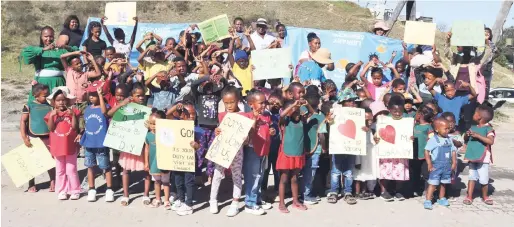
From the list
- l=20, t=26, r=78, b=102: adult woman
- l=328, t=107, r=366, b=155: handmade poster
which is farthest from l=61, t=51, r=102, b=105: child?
l=328, t=107, r=366, b=155: handmade poster

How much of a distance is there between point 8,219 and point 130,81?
2.36 m

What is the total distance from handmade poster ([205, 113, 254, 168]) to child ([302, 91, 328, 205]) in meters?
1.00

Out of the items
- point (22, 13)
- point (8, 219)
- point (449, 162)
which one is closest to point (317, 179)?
point (449, 162)

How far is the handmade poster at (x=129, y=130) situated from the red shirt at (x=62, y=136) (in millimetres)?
551

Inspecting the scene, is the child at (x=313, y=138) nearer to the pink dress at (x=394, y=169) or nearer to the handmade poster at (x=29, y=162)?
the pink dress at (x=394, y=169)

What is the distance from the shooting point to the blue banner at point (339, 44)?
36.5 ft

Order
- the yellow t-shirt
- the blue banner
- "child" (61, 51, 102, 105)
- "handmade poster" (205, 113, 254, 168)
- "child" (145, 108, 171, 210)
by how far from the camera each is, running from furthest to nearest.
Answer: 1. the blue banner
2. the yellow t-shirt
3. "child" (61, 51, 102, 105)
4. "child" (145, 108, 171, 210)
5. "handmade poster" (205, 113, 254, 168)

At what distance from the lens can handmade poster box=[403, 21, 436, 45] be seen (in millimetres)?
8586

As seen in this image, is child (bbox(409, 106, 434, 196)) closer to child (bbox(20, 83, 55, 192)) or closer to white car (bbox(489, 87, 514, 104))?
child (bbox(20, 83, 55, 192))

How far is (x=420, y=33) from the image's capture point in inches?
339

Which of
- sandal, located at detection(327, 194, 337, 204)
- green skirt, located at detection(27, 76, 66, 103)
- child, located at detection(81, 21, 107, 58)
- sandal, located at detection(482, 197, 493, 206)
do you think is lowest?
sandal, located at detection(482, 197, 493, 206)

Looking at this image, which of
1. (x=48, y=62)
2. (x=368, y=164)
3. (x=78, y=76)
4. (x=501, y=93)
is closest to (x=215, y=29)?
(x=78, y=76)

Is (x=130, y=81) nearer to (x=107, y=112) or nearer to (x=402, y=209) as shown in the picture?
(x=107, y=112)

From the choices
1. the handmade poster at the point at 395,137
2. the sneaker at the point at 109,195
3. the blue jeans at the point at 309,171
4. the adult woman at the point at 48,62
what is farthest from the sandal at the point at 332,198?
the adult woman at the point at 48,62
